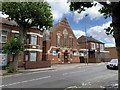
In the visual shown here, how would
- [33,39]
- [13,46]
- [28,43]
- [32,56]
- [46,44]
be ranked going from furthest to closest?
[46,44]
[33,39]
[32,56]
[28,43]
[13,46]

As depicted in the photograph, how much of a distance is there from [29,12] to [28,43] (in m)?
12.4

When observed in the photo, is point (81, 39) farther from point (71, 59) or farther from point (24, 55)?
point (24, 55)

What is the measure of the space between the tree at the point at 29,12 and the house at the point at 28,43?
6.10m

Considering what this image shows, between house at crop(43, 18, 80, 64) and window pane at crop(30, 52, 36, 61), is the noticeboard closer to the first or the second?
window pane at crop(30, 52, 36, 61)

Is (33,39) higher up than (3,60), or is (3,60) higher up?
(33,39)

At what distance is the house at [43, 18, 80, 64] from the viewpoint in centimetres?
4653

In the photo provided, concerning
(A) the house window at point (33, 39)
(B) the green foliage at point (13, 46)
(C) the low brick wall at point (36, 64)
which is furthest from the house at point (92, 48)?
(B) the green foliage at point (13, 46)

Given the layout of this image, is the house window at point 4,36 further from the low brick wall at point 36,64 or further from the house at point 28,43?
the low brick wall at point 36,64

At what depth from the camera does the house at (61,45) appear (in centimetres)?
4653

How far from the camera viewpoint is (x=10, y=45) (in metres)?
25.1

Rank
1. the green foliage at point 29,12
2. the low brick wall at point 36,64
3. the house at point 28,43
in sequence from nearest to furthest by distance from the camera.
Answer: the green foliage at point 29,12 → the low brick wall at point 36,64 → the house at point 28,43

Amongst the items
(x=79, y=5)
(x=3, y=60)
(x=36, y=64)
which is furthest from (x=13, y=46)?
(x=79, y=5)

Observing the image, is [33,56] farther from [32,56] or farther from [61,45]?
[61,45]

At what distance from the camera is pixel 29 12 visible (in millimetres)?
25375
